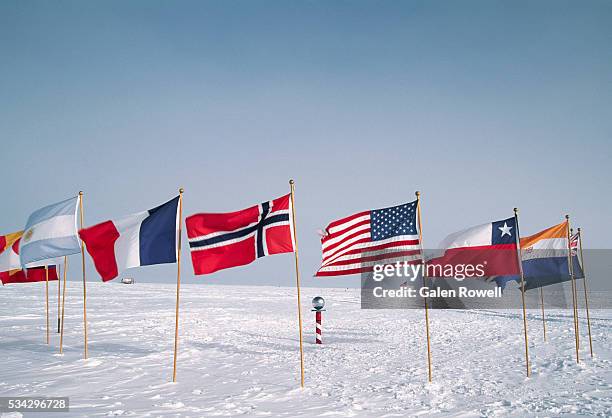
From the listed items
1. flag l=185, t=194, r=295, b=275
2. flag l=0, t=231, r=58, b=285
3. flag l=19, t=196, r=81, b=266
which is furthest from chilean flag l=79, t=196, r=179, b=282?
flag l=0, t=231, r=58, b=285

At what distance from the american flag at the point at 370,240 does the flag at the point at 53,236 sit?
6.37 metres

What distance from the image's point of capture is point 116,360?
Answer: 11.1m

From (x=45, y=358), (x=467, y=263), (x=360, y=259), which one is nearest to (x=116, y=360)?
(x=45, y=358)

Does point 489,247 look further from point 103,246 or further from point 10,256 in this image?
point 10,256

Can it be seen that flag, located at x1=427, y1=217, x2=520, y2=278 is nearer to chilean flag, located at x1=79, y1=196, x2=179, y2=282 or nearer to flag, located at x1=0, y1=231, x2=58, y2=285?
chilean flag, located at x1=79, y1=196, x2=179, y2=282

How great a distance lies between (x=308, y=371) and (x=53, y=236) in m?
7.33

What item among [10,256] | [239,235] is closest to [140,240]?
[239,235]

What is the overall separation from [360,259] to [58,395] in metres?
6.65

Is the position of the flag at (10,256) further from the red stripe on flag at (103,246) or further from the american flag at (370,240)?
the american flag at (370,240)

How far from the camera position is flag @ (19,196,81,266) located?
34.6ft

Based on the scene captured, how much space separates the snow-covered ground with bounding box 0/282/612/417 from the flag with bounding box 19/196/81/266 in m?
2.79

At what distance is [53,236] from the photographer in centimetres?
1063

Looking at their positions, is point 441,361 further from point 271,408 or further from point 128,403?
point 128,403

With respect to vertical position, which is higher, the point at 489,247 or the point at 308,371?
the point at 489,247
